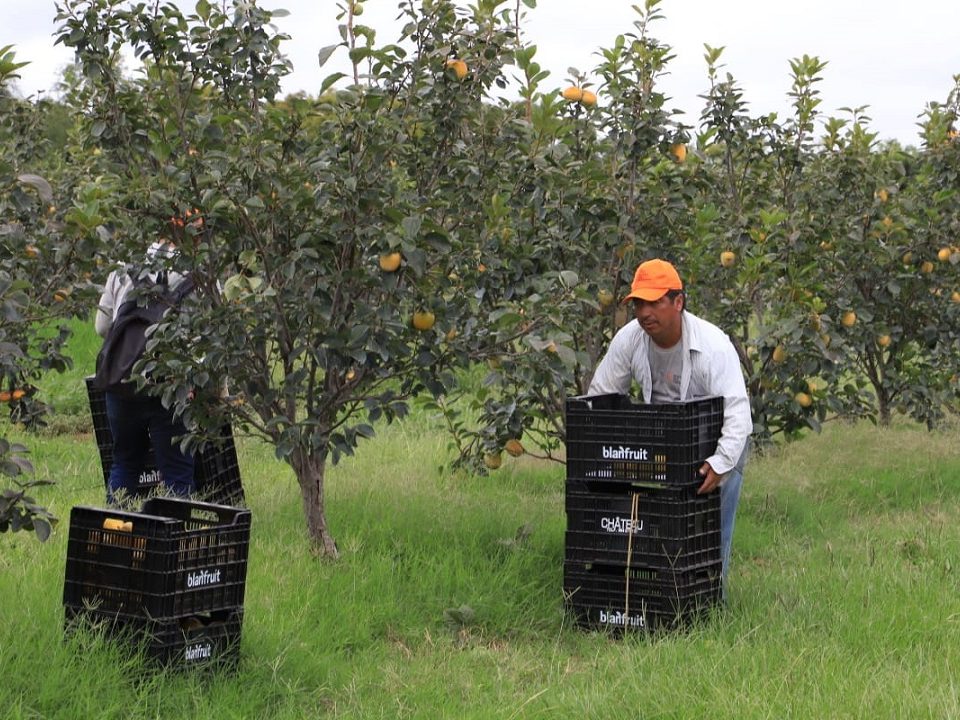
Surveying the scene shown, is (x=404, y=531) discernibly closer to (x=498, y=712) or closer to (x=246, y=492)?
(x=246, y=492)

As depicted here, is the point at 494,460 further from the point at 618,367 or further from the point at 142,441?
the point at 142,441

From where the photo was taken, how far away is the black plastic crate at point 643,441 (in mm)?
4793

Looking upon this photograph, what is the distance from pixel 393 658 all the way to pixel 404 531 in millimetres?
1340

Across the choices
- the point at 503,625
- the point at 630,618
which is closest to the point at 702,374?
the point at 630,618

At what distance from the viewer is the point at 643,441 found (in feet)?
16.0

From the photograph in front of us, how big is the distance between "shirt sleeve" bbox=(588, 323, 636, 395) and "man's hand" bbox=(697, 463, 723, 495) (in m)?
0.61

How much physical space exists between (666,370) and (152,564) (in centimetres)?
219

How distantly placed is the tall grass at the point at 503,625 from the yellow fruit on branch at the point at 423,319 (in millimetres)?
1045

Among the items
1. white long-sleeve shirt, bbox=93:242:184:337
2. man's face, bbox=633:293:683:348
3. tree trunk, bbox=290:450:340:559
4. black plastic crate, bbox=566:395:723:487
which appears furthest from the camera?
white long-sleeve shirt, bbox=93:242:184:337

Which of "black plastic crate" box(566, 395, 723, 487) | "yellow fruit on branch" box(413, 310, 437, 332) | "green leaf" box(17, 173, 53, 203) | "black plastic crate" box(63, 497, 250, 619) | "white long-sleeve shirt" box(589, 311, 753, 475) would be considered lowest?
"black plastic crate" box(63, 497, 250, 619)

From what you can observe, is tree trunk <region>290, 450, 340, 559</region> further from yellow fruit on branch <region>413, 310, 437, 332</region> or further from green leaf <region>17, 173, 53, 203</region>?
green leaf <region>17, 173, 53, 203</region>

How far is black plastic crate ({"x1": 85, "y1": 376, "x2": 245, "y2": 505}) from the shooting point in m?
6.66

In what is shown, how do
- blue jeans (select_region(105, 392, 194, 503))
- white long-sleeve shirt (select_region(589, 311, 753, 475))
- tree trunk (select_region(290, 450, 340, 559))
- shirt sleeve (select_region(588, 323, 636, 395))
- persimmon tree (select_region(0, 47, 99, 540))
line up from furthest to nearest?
blue jeans (select_region(105, 392, 194, 503)) → tree trunk (select_region(290, 450, 340, 559)) → shirt sleeve (select_region(588, 323, 636, 395)) → white long-sleeve shirt (select_region(589, 311, 753, 475)) → persimmon tree (select_region(0, 47, 99, 540))

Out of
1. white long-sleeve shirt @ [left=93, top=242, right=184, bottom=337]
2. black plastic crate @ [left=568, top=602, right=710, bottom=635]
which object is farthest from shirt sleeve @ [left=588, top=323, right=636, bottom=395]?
white long-sleeve shirt @ [left=93, top=242, right=184, bottom=337]
